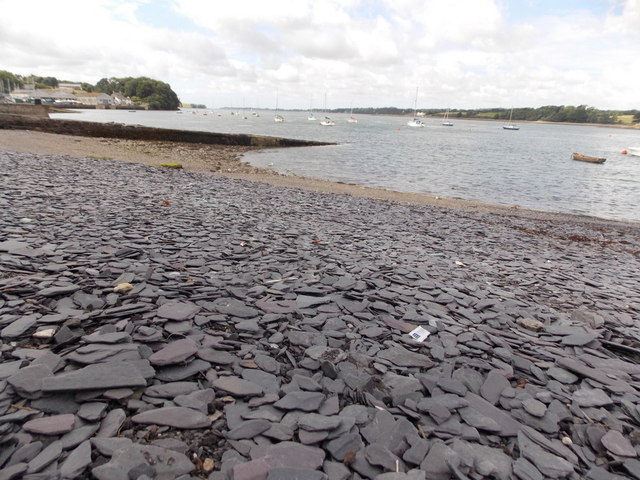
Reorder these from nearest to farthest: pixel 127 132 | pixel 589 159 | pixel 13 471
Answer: pixel 13 471
pixel 127 132
pixel 589 159

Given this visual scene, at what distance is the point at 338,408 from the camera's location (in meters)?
3.23

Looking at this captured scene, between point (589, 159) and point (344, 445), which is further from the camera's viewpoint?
point (589, 159)

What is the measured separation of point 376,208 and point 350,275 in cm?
880

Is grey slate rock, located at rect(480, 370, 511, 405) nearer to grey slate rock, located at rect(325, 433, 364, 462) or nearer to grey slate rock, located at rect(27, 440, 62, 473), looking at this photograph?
grey slate rock, located at rect(325, 433, 364, 462)

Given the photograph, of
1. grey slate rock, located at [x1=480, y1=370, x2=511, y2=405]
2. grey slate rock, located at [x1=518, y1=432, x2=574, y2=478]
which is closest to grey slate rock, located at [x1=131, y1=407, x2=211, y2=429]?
grey slate rock, located at [x1=518, y1=432, x2=574, y2=478]

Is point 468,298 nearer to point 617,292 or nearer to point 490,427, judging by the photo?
Result: point 490,427

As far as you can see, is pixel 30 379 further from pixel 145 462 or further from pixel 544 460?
pixel 544 460

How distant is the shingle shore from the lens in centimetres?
271

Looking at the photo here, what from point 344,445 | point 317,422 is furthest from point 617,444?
point 317,422

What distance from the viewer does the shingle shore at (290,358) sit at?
8.87 feet

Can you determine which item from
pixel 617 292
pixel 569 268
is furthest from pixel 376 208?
pixel 617 292

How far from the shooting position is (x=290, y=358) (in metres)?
3.94

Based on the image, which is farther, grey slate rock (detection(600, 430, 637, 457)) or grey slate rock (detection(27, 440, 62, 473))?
grey slate rock (detection(600, 430, 637, 457))

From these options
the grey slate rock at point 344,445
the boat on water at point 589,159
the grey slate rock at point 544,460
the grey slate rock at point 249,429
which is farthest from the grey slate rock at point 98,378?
the boat on water at point 589,159
